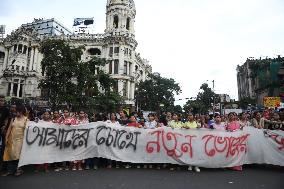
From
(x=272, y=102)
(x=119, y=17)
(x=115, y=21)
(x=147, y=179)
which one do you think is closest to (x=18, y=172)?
(x=147, y=179)

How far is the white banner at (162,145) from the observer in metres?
8.73

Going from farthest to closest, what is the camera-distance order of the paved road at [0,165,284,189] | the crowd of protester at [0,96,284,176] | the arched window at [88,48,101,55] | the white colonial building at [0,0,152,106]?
the arched window at [88,48,101,55]
the white colonial building at [0,0,152,106]
the crowd of protester at [0,96,284,176]
the paved road at [0,165,284,189]

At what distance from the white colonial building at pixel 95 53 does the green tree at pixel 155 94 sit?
357cm

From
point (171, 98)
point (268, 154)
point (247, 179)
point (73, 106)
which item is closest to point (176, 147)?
point (247, 179)

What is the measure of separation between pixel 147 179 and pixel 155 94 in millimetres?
50876

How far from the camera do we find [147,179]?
734 cm

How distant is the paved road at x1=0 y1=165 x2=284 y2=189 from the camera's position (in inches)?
261

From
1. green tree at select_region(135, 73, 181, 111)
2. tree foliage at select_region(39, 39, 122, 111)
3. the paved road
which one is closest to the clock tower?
green tree at select_region(135, 73, 181, 111)

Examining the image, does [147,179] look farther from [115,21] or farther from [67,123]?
[115,21]

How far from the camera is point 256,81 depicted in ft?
208

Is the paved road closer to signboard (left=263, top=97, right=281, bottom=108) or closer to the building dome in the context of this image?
signboard (left=263, top=97, right=281, bottom=108)

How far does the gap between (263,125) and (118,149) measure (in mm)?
5429

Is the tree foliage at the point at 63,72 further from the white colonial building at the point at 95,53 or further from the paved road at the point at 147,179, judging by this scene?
the white colonial building at the point at 95,53

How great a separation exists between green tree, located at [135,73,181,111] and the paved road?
159 ft
